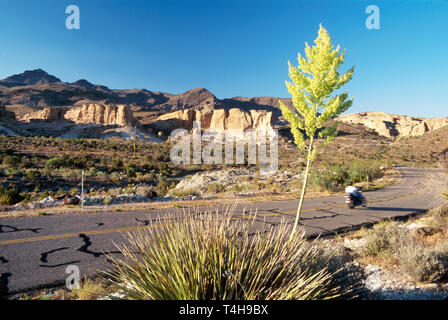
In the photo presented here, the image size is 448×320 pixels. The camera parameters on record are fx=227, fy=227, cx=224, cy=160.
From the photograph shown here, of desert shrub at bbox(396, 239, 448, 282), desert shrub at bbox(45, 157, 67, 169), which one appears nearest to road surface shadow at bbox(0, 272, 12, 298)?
desert shrub at bbox(396, 239, 448, 282)

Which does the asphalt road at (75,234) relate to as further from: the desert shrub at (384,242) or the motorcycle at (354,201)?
the desert shrub at (384,242)

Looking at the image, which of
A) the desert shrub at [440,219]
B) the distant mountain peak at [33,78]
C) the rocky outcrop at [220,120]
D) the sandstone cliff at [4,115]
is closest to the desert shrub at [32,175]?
the desert shrub at [440,219]

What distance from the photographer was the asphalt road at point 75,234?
3809 millimetres

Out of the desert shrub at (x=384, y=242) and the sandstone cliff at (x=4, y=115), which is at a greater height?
the sandstone cliff at (x=4, y=115)

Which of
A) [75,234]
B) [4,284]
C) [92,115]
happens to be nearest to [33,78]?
[92,115]

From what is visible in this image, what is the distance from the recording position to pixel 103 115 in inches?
3196

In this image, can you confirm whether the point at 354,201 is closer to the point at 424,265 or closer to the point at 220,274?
the point at 424,265

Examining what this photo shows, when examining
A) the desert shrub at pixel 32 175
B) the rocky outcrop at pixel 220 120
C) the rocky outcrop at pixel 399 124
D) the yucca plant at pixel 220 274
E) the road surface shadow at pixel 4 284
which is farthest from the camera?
the rocky outcrop at pixel 399 124

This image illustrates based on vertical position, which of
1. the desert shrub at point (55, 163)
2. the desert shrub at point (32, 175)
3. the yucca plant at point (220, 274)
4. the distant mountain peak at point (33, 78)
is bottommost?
the desert shrub at point (32, 175)

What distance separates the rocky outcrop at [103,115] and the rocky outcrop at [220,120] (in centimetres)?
1135

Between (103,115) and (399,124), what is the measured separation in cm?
13653

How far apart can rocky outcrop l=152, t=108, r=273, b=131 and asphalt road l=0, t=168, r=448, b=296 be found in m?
73.8

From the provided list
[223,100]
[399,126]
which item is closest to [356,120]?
[399,126]
